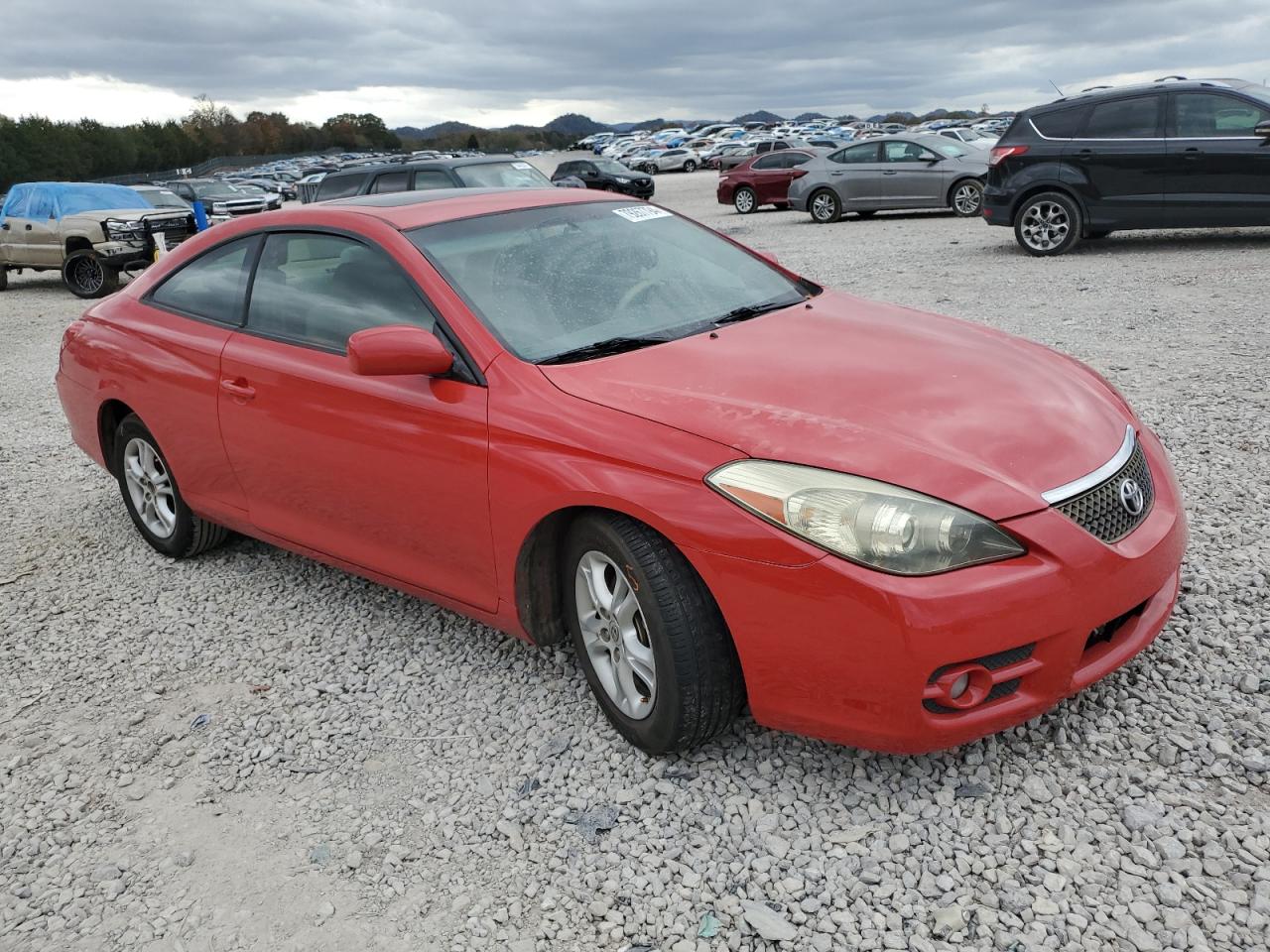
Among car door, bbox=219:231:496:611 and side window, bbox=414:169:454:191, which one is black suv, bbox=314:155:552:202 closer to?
side window, bbox=414:169:454:191

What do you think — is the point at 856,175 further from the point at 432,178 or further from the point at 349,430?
the point at 349,430

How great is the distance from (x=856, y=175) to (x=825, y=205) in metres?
0.82

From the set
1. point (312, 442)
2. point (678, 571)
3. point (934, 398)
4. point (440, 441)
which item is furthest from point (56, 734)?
point (934, 398)

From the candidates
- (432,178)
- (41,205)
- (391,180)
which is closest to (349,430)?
(432,178)

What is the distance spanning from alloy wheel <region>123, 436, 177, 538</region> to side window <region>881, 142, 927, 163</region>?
16.3m

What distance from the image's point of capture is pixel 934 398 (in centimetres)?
300

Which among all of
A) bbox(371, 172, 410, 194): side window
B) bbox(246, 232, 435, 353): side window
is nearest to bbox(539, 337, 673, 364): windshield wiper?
bbox(246, 232, 435, 353): side window

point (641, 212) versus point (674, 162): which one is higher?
point (674, 162)

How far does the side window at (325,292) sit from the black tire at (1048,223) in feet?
33.2

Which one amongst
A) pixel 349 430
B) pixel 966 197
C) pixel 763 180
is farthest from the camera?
pixel 763 180

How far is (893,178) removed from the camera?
18.8 metres

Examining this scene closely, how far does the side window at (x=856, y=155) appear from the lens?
19.0 meters

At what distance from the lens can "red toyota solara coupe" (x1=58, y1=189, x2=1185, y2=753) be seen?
258 centimetres

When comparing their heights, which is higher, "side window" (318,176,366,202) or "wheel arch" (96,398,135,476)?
"side window" (318,176,366,202)
